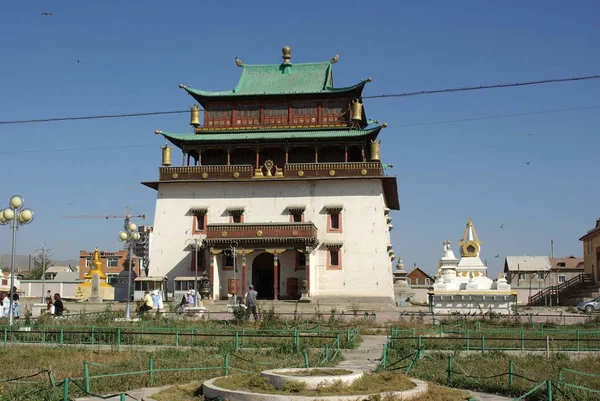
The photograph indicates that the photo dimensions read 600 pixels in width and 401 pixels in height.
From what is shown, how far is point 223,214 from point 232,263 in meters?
3.66

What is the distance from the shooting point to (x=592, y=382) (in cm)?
1497

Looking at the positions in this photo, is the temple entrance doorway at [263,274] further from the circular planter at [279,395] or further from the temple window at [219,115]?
the circular planter at [279,395]

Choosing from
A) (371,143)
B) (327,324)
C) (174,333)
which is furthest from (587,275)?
(174,333)

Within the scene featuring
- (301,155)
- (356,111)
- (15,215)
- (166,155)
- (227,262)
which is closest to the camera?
(15,215)

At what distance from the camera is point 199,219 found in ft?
168

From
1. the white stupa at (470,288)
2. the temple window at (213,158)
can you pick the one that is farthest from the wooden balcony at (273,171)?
the white stupa at (470,288)

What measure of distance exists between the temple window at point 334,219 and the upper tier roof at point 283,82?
873cm

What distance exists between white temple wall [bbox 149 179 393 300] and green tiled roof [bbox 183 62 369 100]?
741cm

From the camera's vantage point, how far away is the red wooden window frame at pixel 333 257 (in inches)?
1933

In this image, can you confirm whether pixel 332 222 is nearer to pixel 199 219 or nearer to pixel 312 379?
pixel 199 219

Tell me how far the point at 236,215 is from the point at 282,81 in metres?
12.0

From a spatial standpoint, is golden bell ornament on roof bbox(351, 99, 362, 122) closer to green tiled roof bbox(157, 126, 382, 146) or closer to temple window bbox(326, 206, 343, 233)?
green tiled roof bbox(157, 126, 382, 146)

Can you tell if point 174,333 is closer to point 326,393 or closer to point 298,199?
point 326,393

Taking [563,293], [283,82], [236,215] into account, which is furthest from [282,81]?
[563,293]
